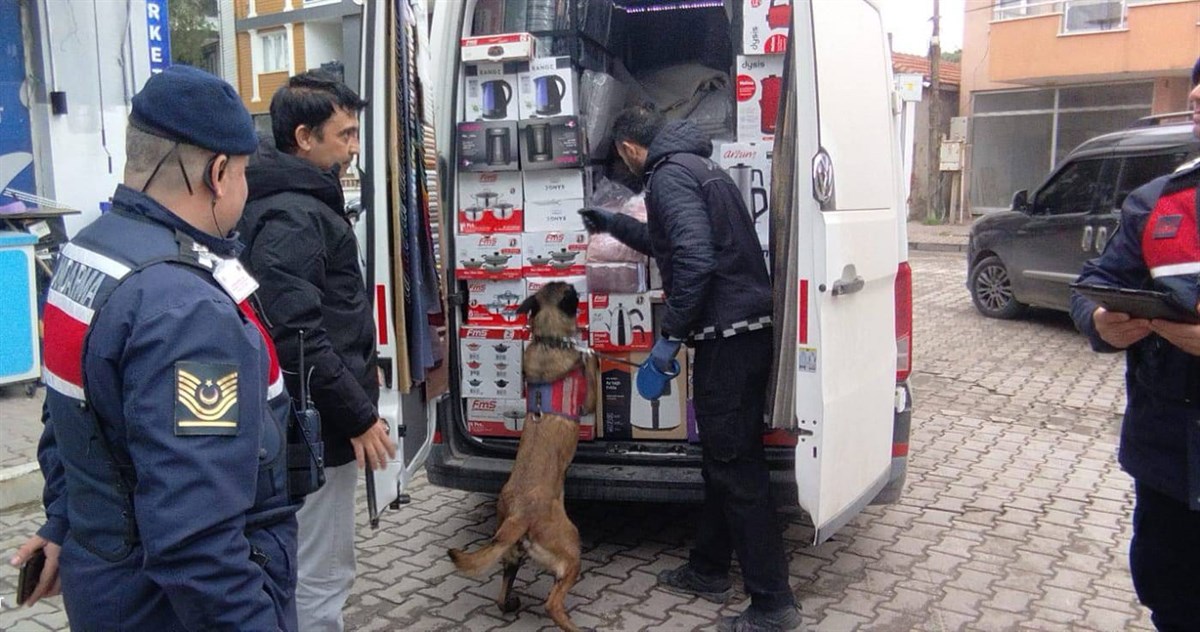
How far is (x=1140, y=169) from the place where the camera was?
8.47m

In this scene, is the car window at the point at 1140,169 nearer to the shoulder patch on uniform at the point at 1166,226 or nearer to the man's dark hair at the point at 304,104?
the shoulder patch on uniform at the point at 1166,226

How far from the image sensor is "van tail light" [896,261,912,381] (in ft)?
13.4

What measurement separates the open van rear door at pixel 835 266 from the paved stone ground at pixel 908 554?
2.00ft

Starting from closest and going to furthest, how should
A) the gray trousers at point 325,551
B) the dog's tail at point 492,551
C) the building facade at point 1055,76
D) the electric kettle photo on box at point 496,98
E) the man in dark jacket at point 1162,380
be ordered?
the man in dark jacket at point 1162,380 → the gray trousers at point 325,551 → the dog's tail at point 492,551 → the electric kettle photo on box at point 496,98 → the building facade at point 1055,76

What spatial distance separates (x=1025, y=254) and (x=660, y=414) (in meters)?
6.82

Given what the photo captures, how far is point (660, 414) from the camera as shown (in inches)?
177

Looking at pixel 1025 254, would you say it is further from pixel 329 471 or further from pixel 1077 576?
pixel 329 471

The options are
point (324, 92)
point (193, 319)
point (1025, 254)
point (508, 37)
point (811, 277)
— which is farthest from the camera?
point (1025, 254)

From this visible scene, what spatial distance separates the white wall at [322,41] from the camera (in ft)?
85.0

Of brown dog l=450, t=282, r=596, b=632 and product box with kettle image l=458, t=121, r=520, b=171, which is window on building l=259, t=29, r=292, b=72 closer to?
product box with kettle image l=458, t=121, r=520, b=171

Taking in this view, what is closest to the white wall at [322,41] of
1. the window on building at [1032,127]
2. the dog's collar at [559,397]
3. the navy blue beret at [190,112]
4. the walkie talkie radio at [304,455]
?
the window on building at [1032,127]

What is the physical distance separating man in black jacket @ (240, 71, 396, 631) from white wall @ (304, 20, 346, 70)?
2459 centimetres

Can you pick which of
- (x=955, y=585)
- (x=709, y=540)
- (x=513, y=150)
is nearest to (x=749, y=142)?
(x=513, y=150)

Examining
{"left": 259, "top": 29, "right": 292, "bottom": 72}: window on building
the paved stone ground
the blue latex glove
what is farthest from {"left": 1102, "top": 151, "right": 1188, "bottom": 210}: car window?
{"left": 259, "top": 29, "right": 292, "bottom": 72}: window on building
